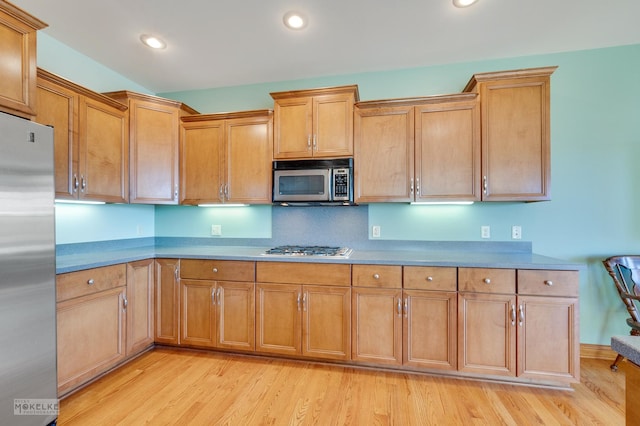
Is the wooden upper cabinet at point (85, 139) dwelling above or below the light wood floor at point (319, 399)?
above

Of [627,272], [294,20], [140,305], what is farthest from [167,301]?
[627,272]

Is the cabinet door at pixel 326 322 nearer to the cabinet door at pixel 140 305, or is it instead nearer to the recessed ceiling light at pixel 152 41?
the cabinet door at pixel 140 305

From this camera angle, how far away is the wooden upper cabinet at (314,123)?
250 centimetres

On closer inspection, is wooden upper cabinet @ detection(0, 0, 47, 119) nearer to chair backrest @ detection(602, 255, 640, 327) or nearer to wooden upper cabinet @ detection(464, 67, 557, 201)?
wooden upper cabinet @ detection(464, 67, 557, 201)

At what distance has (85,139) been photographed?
224cm

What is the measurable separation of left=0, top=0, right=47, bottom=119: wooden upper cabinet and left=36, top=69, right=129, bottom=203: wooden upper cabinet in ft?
1.16

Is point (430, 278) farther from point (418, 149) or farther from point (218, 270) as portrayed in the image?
point (218, 270)

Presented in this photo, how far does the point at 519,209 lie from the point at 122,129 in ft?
12.0

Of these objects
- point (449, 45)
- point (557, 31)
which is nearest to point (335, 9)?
point (449, 45)

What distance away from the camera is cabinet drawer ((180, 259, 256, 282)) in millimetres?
2418

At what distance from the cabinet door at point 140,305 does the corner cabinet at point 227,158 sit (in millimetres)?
750

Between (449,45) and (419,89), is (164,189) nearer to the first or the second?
(419,89)

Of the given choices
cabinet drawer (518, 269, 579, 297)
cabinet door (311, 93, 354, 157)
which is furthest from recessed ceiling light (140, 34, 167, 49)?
cabinet drawer (518, 269, 579, 297)

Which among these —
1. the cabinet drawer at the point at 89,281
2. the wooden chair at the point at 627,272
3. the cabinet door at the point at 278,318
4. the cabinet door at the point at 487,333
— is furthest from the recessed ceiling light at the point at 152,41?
the wooden chair at the point at 627,272
